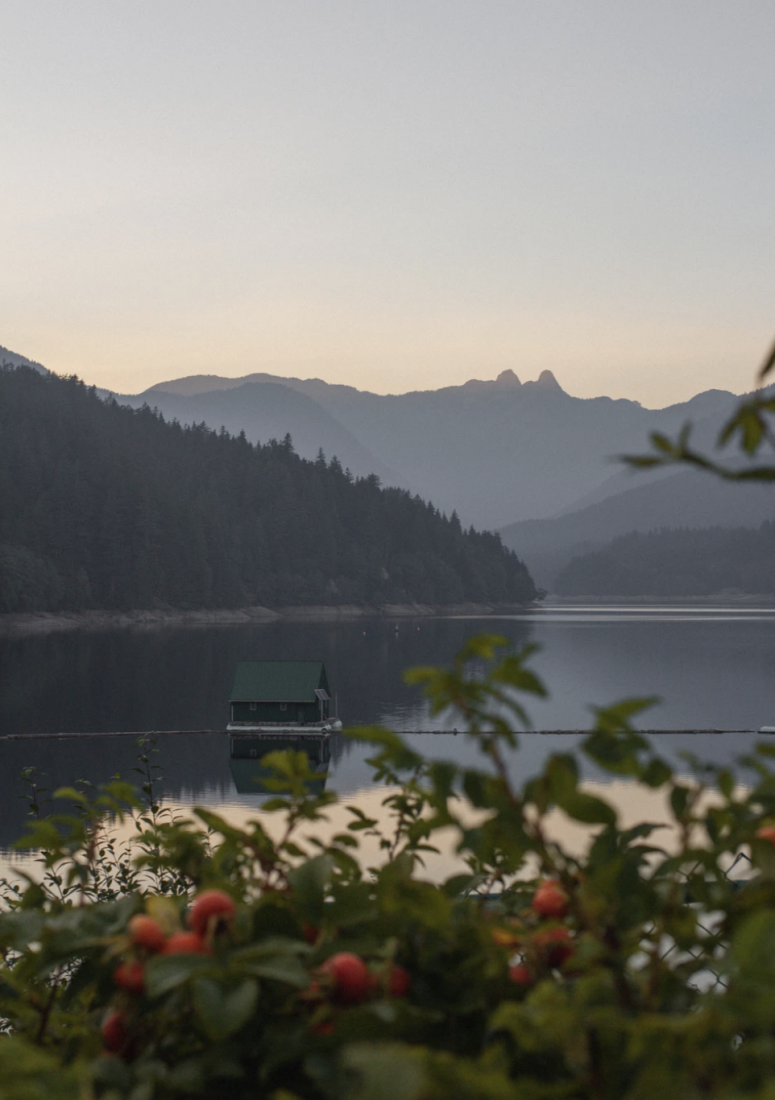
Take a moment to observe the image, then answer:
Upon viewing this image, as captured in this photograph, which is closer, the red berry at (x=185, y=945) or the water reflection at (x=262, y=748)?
the red berry at (x=185, y=945)

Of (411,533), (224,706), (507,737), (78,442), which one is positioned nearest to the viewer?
(507,737)

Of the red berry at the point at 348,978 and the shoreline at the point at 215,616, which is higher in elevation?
the red berry at the point at 348,978

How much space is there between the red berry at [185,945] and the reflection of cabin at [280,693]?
32816mm

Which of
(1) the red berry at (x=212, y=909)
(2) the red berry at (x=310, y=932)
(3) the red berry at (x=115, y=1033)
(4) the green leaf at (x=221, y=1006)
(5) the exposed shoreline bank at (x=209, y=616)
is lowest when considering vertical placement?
(5) the exposed shoreline bank at (x=209, y=616)

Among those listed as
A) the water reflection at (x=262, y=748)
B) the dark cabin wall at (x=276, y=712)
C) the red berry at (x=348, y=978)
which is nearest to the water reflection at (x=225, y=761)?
the water reflection at (x=262, y=748)

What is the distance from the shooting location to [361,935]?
1.51 m

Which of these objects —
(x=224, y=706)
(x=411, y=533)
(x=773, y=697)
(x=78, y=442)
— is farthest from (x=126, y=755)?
(x=411, y=533)

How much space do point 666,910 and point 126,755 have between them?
3414cm

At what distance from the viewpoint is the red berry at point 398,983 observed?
1.38 m

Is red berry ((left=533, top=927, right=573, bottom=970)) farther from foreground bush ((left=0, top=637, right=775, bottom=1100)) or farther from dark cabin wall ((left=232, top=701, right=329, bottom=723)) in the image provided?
dark cabin wall ((left=232, top=701, right=329, bottom=723))

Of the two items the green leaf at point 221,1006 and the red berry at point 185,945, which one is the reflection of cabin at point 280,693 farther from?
the green leaf at point 221,1006

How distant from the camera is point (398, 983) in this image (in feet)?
4.56

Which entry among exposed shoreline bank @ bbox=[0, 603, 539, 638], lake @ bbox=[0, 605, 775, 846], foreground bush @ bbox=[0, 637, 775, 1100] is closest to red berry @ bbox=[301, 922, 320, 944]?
foreground bush @ bbox=[0, 637, 775, 1100]

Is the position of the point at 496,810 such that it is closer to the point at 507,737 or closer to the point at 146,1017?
the point at 507,737
